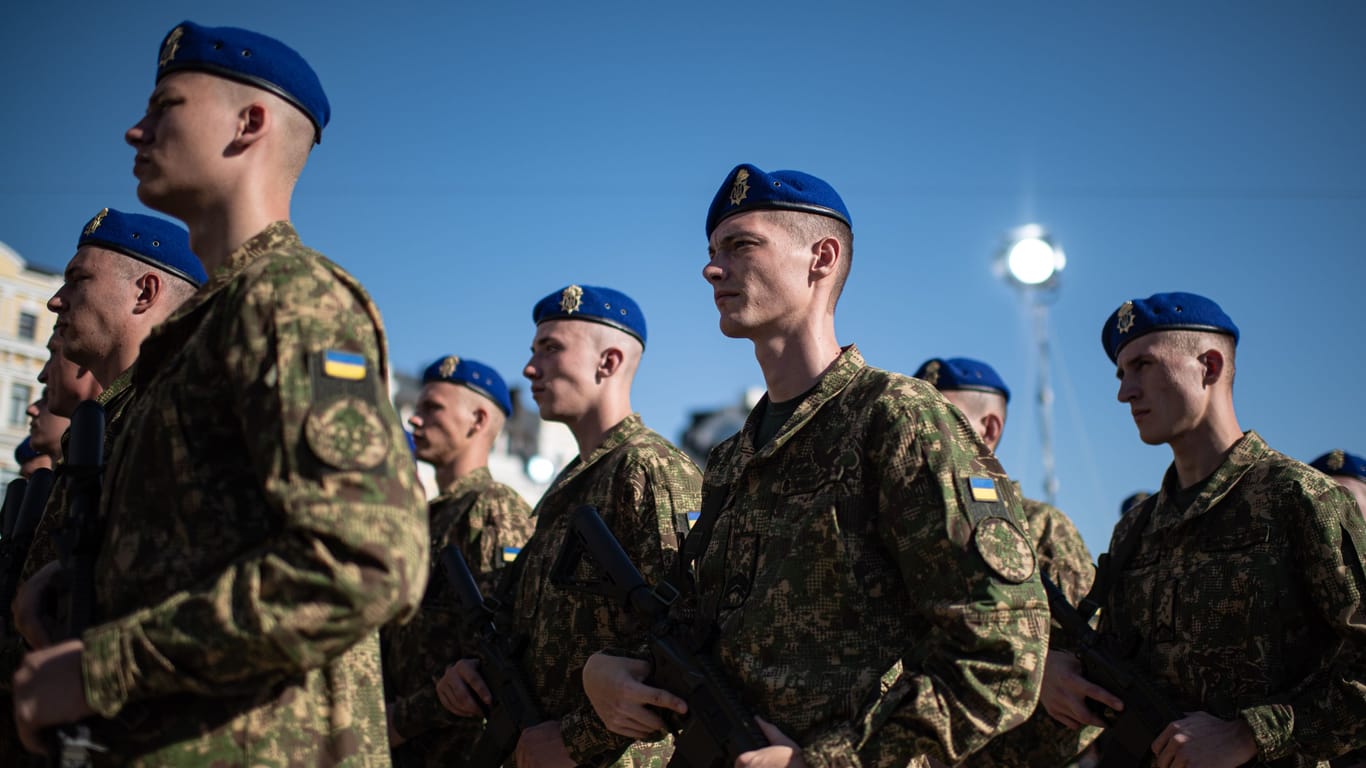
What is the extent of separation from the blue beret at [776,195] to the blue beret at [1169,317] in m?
1.94

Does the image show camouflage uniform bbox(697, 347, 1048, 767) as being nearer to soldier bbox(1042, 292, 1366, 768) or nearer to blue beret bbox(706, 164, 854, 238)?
blue beret bbox(706, 164, 854, 238)

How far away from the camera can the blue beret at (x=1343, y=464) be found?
27.3 feet

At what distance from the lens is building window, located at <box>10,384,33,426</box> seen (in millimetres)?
35000

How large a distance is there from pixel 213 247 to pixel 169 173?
205 mm

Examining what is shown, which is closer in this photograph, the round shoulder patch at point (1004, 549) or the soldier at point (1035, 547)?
the round shoulder patch at point (1004, 549)

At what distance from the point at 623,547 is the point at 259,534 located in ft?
9.41

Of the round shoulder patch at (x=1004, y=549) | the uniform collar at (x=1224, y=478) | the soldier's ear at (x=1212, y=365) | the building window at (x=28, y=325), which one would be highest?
the building window at (x=28, y=325)

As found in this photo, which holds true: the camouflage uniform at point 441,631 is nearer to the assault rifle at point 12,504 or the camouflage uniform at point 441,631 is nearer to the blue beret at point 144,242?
the assault rifle at point 12,504

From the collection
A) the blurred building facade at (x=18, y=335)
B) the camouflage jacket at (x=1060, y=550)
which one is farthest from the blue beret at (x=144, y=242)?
the blurred building facade at (x=18, y=335)

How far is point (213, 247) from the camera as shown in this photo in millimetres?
2873

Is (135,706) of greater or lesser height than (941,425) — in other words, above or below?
below

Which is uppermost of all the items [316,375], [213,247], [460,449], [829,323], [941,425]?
[460,449]

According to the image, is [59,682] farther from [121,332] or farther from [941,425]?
[121,332]

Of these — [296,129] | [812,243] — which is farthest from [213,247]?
[812,243]
